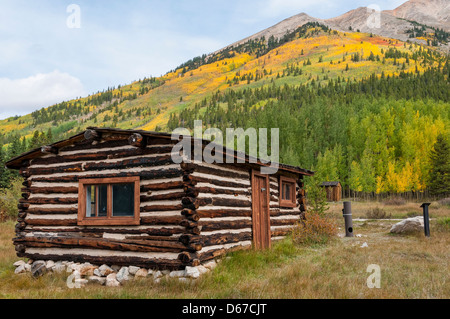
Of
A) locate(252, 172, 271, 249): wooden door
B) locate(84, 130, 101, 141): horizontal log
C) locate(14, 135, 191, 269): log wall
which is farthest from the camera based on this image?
locate(252, 172, 271, 249): wooden door

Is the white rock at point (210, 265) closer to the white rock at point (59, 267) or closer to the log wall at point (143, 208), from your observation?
the log wall at point (143, 208)

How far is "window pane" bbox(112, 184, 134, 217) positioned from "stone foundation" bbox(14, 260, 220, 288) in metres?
1.45

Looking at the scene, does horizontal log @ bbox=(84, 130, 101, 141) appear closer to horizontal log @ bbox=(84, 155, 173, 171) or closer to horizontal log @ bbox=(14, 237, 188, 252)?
horizontal log @ bbox=(84, 155, 173, 171)

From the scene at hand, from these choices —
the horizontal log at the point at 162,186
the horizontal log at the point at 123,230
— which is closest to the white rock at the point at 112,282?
the horizontal log at the point at 123,230

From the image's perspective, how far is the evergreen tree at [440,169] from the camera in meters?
45.0

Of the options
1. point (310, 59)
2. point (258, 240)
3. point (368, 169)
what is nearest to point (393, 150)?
point (368, 169)

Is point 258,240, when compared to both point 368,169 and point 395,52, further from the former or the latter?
point 395,52

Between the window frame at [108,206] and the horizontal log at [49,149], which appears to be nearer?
the window frame at [108,206]

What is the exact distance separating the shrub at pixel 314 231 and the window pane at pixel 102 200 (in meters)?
7.50

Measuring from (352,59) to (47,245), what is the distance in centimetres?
17906

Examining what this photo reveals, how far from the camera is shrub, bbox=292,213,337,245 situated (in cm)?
1412

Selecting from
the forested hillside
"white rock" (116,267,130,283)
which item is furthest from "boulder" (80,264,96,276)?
the forested hillside

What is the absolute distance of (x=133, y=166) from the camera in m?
9.90

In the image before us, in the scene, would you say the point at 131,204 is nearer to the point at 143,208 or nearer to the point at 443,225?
the point at 143,208
